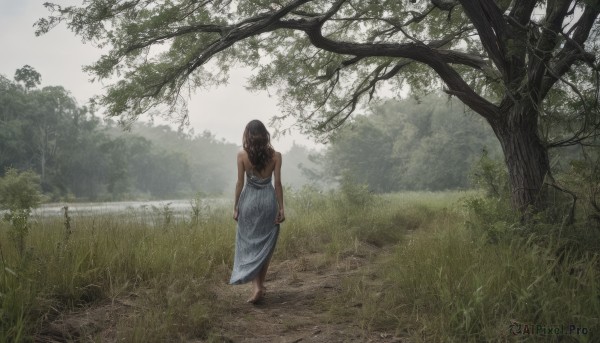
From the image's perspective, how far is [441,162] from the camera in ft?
136

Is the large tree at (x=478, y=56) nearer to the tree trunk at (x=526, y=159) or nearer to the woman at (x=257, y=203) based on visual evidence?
the tree trunk at (x=526, y=159)

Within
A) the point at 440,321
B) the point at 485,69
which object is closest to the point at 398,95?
the point at 485,69

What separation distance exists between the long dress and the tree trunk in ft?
12.4

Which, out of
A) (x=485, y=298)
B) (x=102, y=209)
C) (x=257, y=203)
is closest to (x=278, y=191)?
(x=257, y=203)

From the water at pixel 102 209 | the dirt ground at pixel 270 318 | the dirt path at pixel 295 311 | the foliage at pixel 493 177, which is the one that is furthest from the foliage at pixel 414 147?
the dirt ground at pixel 270 318

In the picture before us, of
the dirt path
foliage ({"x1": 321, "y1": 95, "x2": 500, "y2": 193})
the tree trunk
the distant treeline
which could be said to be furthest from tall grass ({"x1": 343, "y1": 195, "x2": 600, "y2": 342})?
foliage ({"x1": 321, "y1": 95, "x2": 500, "y2": 193})

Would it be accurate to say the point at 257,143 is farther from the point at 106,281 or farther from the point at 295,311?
the point at 106,281

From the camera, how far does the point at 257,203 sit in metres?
4.80

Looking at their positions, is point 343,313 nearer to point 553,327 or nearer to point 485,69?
point 553,327

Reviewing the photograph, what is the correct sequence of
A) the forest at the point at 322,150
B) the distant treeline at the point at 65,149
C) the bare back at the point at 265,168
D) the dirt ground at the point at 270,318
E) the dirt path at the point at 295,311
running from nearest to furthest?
the dirt ground at the point at 270,318 < the dirt path at the point at 295,311 < the bare back at the point at 265,168 < the distant treeline at the point at 65,149 < the forest at the point at 322,150

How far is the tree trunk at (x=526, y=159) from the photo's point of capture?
5.77 meters

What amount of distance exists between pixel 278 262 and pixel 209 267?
1721mm

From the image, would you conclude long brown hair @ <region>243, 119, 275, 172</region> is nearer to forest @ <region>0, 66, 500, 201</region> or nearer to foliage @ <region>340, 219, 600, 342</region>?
foliage @ <region>340, 219, 600, 342</region>

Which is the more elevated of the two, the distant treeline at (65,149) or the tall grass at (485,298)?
the distant treeline at (65,149)
